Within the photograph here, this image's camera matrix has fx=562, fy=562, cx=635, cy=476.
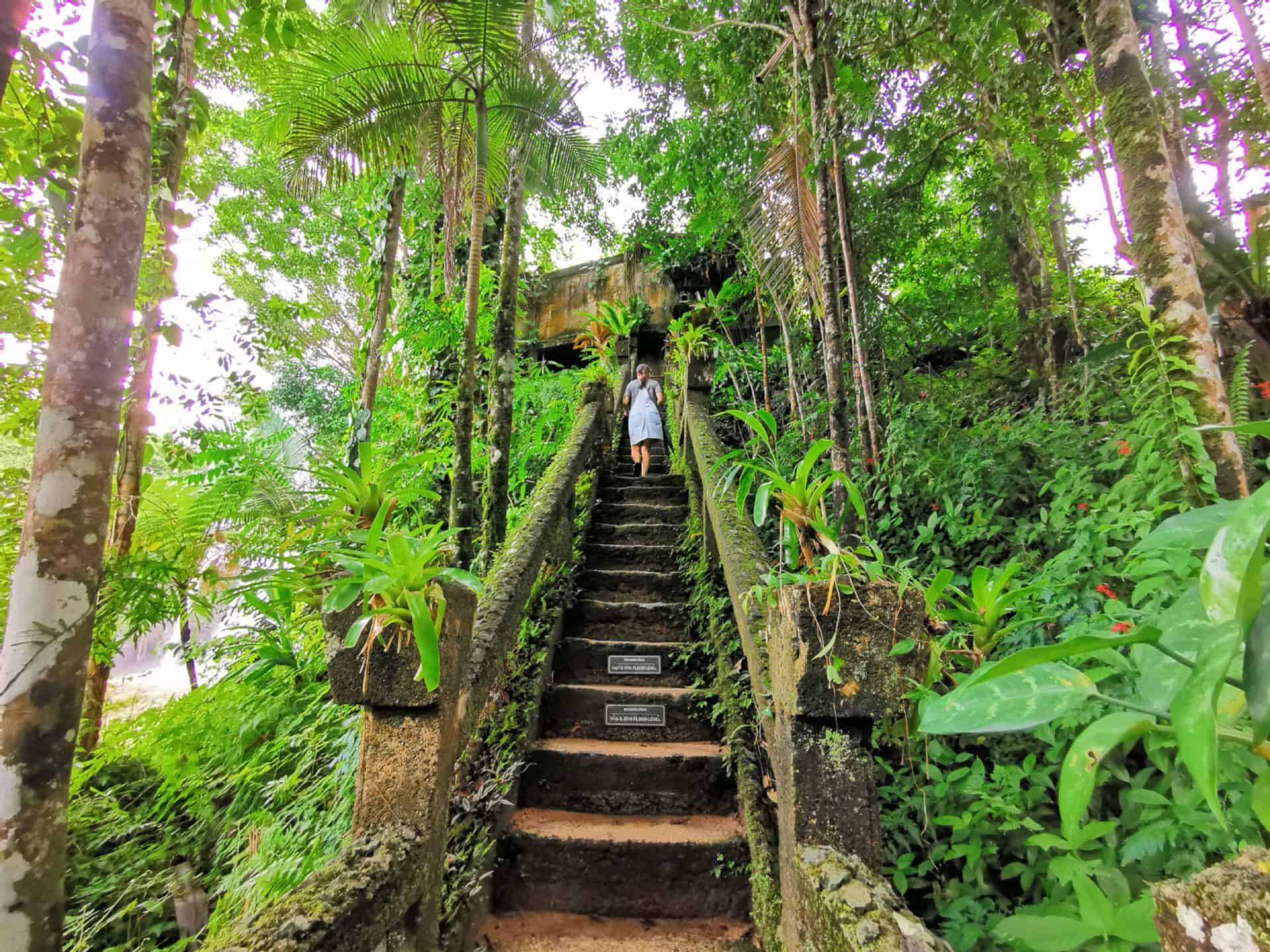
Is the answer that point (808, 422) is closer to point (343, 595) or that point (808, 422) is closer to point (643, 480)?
point (643, 480)

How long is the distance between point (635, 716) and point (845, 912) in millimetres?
1758

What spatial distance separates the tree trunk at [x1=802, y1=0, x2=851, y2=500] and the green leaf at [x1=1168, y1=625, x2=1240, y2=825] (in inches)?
82.6

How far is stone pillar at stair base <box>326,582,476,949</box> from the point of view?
1.78 m

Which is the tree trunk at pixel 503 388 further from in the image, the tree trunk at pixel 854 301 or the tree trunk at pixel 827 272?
the tree trunk at pixel 854 301

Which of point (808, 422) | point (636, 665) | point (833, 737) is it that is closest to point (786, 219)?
point (808, 422)

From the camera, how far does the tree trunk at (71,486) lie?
1447 millimetres

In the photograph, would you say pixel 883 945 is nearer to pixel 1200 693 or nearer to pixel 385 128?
pixel 1200 693

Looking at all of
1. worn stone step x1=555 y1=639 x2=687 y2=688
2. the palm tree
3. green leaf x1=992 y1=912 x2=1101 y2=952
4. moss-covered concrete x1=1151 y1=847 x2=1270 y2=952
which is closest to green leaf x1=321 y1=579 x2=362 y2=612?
the palm tree

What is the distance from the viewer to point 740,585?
2.64 m

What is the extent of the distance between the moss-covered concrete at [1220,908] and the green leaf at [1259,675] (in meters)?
0.15

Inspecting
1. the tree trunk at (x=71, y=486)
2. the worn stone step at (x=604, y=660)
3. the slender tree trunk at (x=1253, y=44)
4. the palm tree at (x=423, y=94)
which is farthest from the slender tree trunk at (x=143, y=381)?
the slender tree trunk at (x=1253, y=44)

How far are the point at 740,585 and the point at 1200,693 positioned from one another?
212 centimetres

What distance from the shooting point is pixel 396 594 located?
5.72 feet

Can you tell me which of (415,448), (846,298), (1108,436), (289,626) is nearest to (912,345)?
(846,298)
